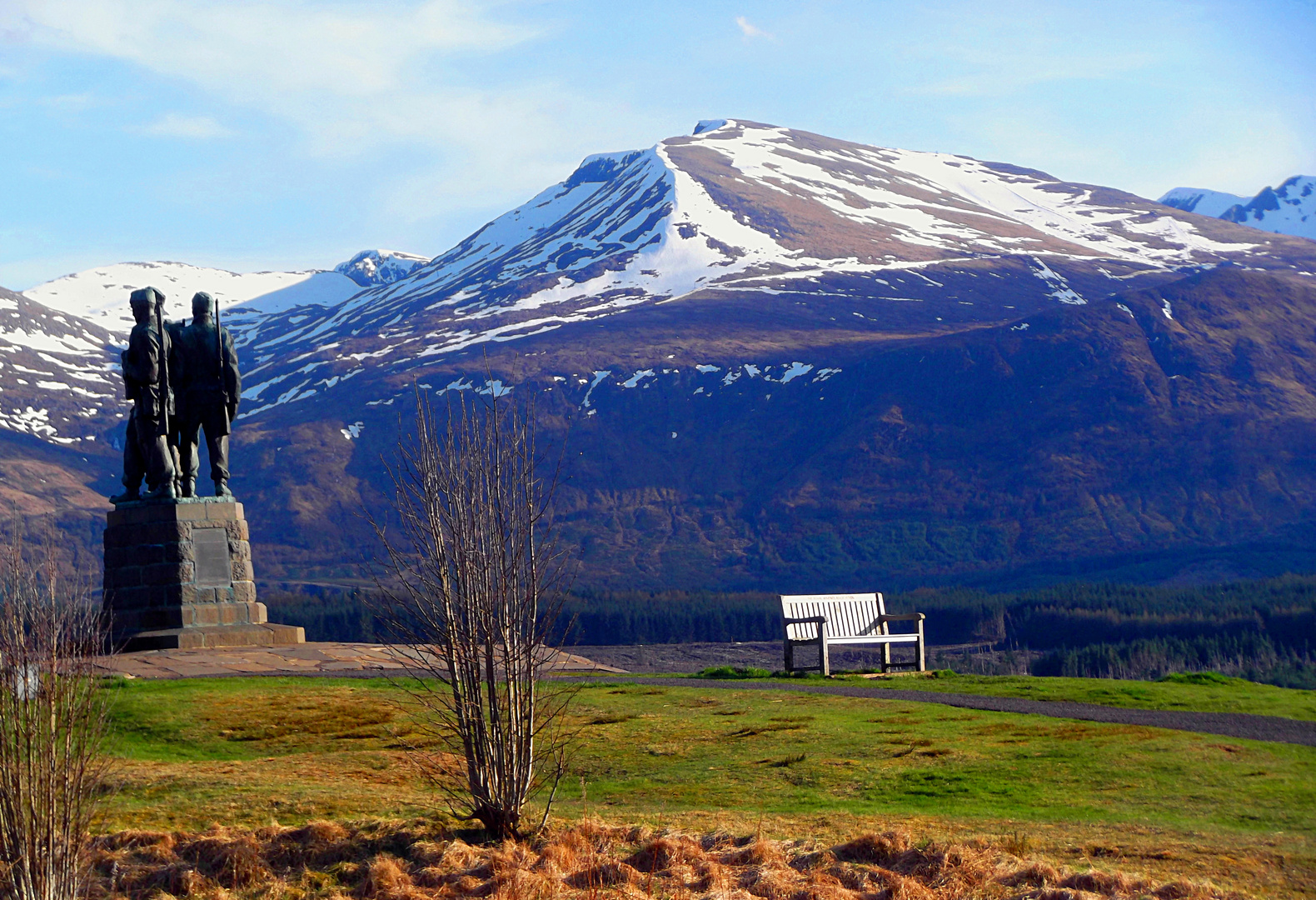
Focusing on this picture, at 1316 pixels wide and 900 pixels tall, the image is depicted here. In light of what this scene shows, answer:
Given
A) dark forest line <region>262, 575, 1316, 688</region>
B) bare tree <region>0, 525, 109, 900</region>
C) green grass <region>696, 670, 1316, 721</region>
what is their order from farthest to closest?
dark forest line <region>262, 575, 1316, 688</region> → green grass <region>696, 670, 1316, 721</region> → bare tree <region>0, 525, 109, 900</region>

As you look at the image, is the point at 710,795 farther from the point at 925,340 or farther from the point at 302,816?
the point at 925,340

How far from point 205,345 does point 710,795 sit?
48.8ft

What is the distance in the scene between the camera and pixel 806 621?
867 inches

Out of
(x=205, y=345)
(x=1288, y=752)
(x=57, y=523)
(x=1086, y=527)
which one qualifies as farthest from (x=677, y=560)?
(x=1288, y=752)

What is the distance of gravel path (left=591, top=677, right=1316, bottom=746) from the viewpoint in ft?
46.9

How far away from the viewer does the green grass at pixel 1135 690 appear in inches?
640

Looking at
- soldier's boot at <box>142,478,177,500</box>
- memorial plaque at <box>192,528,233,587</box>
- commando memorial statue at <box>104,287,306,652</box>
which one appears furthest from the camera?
soldier's boot at <box>142,478,177,500</box>

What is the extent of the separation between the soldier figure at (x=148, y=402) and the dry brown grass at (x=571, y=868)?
1310 cm

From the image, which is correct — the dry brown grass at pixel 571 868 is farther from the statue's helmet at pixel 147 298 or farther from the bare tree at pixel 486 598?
the statue's helmet at pixel 147 298

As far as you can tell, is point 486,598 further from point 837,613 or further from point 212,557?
point 212,557

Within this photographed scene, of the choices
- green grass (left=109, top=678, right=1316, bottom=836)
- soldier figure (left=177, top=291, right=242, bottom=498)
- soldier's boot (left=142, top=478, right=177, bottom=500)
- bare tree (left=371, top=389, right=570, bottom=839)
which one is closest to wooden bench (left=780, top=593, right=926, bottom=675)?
green grass (left=109, top=678, right=1316, bottom=836)

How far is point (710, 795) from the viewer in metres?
12.8

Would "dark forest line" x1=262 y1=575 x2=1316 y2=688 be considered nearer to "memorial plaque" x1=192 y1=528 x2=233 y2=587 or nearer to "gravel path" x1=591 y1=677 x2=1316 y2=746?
"gravel path" x1=591 y1=677 x2=1316 y2=746

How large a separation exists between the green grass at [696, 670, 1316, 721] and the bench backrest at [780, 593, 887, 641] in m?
0.81
